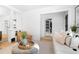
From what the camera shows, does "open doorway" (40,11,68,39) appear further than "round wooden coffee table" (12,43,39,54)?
Yes

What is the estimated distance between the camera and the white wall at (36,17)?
5.25ft

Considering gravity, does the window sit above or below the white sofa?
above

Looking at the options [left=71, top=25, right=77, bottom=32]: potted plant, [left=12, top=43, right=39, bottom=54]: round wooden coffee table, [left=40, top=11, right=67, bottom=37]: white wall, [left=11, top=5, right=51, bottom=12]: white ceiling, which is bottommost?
[left=12, top=43, right=39, bottom=54]: round wooden coffee table

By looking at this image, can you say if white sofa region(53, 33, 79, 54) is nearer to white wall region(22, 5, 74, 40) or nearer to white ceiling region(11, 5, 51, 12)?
white wall region(22, 5, 74, 40)

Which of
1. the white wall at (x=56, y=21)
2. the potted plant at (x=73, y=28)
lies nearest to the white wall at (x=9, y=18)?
the white wall at (x=56, y=21)

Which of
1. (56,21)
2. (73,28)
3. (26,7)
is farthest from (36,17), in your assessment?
(73,28)

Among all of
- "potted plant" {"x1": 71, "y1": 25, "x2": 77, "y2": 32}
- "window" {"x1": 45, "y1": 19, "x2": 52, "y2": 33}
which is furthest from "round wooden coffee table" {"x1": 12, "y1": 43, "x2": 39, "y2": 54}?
"potted plant" {"x1": 71, "y1": 25, "x2": 77, "y2": 32}

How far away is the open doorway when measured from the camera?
1607 mm

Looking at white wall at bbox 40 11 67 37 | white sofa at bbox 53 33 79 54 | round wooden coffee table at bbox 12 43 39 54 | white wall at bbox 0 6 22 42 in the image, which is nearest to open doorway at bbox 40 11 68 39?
white wall at bbox 40 11 67 37
